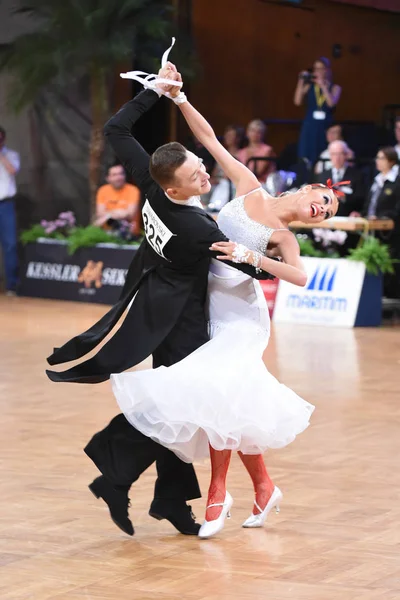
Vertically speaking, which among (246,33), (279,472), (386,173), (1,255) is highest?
(246,33)

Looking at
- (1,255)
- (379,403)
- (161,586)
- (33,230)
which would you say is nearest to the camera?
(161,586)

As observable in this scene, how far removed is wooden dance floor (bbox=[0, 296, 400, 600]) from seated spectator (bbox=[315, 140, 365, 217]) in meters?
4.32

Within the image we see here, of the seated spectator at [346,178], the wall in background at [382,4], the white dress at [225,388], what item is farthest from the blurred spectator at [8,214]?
the white dress at [225,388]

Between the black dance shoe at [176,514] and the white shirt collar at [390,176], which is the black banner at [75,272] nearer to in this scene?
the white shirt collar at [390,176]

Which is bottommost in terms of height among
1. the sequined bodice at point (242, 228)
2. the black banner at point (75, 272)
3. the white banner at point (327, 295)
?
the black banner at point (75, 272)

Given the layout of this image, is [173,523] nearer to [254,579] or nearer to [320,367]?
[254,579]

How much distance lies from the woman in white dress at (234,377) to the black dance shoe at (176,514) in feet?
0.30

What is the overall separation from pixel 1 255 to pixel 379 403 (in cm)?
918

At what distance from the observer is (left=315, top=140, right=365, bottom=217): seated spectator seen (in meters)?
12.3

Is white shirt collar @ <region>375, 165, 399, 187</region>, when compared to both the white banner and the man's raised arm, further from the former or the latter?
the man's raised arm

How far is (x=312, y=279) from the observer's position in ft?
38.3

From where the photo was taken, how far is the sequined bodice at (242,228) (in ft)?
14.9

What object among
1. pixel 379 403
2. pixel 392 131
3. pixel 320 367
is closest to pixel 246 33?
pixel 392 131

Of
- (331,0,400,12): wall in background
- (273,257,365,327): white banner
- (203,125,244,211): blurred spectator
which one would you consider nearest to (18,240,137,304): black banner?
(203,125,244,211): blurred spectator
